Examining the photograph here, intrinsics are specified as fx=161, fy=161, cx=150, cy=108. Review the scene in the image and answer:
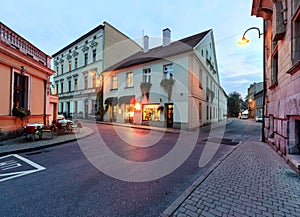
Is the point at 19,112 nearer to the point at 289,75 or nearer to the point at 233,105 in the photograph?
the point at 289,75

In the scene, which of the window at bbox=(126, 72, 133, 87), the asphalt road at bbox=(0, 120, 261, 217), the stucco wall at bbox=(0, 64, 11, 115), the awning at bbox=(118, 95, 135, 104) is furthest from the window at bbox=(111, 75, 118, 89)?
the asphalt road at bbox=(0, 120, 261, 217)

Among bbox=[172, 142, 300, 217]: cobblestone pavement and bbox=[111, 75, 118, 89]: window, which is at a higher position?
bbox=[111, 75, 118, 89]: window

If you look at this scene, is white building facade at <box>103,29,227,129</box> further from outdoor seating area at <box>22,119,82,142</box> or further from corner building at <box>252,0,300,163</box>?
corner building at <box>252,0,300,163</box>

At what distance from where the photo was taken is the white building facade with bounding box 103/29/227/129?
48.4 feet

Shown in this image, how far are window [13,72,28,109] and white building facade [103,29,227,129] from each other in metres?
10.4

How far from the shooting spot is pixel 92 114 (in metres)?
25.3

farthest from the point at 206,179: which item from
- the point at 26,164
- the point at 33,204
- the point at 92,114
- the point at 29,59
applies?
the point at 92,114

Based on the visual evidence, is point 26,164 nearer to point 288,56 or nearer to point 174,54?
point 288,56

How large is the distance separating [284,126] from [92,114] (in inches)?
945

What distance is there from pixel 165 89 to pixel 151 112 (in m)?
2.97

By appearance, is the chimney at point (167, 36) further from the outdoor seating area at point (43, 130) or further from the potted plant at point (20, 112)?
the potted plant at point (20, 112)

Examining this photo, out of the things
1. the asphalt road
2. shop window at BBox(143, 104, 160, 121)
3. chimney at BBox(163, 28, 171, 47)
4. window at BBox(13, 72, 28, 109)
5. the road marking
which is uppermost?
chimney at BBox(163, 28, 171, 47)

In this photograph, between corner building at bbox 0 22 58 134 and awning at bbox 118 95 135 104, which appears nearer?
corner building at bbox 0 22 58 134

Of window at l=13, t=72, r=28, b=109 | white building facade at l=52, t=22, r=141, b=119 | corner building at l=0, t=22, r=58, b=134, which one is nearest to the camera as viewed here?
corner building at l=0, t=22, r=58, b=134
